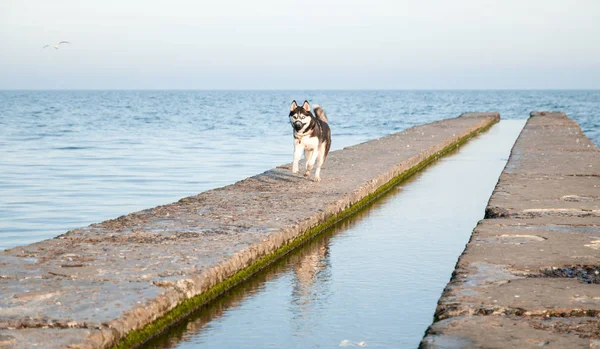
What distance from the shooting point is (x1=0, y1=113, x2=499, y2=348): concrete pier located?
4.13m

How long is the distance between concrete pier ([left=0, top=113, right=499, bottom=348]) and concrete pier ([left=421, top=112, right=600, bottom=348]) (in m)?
1.49

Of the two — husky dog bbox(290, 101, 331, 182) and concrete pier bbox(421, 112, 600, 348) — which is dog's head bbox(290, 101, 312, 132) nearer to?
husky dog bbox(290, 101, 331, 182)

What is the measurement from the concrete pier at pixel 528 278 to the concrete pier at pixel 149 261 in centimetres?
149

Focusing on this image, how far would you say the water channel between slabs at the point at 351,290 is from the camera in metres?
4.55

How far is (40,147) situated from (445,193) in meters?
14.8

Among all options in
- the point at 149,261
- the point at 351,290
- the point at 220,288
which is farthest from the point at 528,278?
the point at 149,261

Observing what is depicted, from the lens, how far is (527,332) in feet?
13.4

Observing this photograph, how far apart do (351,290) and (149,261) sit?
1353mm

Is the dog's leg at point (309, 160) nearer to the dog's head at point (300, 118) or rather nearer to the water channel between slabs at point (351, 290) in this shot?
the dog's head at point (300, 118)

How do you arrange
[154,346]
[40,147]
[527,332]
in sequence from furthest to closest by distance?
[40,147] → [154,346] → [527,332]

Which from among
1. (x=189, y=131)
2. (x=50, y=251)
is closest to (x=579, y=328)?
(x=50, y=251)

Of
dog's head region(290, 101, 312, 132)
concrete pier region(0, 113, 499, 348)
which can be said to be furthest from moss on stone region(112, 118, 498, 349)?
dog's head region(290, 101, 312, 132)

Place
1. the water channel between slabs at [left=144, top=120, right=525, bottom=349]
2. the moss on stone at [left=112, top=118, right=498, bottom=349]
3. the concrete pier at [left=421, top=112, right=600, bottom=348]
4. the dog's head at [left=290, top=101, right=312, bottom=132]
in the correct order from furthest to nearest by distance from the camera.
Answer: the dog's head at [left=290, top=101, right=312, bottom=132], the water channel between slabs at [left=144, top=120, right=525, bottom=349], the moss on stone at [left=112, top=118, right=498, bottom=349], the concrete pier at [left=421, top=112, right=600, bottom=348]

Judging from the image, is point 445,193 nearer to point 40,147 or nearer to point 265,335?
point 265,335
